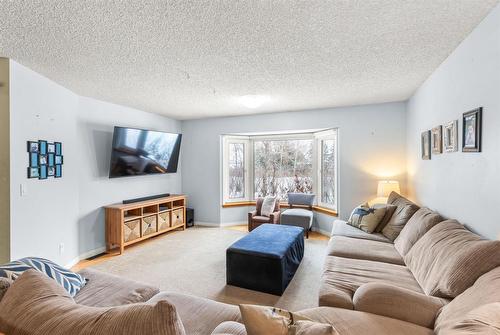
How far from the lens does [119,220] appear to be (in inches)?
148

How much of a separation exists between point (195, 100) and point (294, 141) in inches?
99.6

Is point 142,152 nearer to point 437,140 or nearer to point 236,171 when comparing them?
point 236,171

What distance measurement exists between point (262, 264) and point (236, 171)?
332 cm

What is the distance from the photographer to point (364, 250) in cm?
255

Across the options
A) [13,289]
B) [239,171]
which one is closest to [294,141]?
[239,171]

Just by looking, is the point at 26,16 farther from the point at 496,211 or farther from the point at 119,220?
the point at 496,211

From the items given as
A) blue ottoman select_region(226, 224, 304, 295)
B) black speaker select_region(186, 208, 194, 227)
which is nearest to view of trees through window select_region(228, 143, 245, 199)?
black speaker select_region(186, 208, 194, 227)

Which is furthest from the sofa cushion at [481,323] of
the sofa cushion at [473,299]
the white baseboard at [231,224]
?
the white baseboard at [231,224]

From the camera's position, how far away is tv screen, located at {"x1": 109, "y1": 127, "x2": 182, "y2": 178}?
3959mm

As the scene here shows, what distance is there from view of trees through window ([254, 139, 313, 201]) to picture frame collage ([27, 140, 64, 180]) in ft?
12.3

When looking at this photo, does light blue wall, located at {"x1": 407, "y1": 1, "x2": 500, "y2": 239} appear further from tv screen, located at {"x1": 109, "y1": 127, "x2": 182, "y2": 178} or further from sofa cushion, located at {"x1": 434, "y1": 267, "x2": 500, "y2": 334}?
tv screen, located at {"x1": 109, "y1": 127, "x2": 182, "y2": 178}

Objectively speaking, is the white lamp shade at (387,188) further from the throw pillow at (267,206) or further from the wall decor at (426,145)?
the throw pillow at (267,206)

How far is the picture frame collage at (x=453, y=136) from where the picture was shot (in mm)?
1882

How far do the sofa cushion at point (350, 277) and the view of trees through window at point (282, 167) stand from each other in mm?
3119
